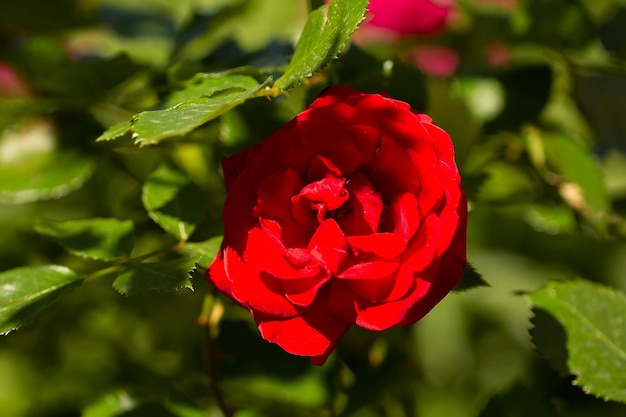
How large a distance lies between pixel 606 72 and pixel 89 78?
0.61 meters

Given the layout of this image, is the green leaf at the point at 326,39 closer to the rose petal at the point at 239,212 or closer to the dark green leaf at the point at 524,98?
the rose petal at the point at 239,212

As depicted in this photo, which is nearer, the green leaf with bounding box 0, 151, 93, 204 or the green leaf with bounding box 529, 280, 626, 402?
the green leaf with bounding box 529, 280, 626, 402

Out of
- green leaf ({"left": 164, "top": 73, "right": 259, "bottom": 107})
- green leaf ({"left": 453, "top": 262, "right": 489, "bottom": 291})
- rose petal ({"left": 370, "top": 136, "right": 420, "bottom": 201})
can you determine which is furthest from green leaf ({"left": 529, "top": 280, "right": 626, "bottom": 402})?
green leaf ({"left": 164, "top": 73, "right": 259, "bottom": 107})

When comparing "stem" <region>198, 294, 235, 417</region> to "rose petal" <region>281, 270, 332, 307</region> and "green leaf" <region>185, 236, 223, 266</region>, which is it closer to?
"green leaf" <region>185, 236, 223, 266</region>

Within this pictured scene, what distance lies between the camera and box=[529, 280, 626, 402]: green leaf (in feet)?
2.13

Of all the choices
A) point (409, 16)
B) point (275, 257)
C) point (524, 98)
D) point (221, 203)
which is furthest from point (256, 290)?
point (409, 16)

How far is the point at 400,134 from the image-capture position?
1.73ft

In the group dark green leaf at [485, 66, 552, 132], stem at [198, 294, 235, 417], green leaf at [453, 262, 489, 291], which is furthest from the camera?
dark green leaf at [485, 66, 552, 132]

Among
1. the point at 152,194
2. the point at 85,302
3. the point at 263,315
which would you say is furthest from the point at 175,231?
the point at 85,302

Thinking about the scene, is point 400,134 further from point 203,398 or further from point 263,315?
point 203,398

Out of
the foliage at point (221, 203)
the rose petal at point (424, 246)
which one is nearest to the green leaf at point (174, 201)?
the foliage at point (221, 203)

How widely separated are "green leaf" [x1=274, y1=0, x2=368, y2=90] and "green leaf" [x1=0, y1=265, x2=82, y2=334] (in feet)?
0.75

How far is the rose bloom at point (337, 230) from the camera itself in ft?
1.69

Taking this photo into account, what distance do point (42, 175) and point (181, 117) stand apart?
1.37 feet
